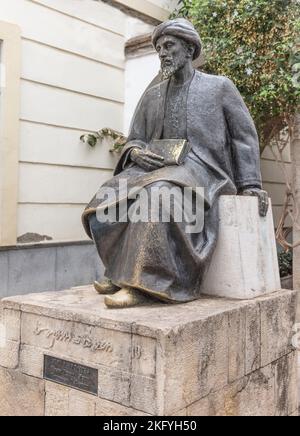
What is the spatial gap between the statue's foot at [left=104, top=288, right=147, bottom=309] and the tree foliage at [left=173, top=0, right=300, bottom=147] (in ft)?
13.6

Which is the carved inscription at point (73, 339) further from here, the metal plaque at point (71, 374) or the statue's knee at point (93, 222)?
the statue's knee at point (93, 222)

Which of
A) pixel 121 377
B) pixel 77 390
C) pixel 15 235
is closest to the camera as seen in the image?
pixel 121 377

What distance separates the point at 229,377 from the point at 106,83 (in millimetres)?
5645

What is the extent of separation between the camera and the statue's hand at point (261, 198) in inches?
139

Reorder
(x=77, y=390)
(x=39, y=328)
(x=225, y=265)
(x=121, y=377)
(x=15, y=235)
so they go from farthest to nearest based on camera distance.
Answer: (x=15, y=235), (x=225, y=265), (x=39, y=328), (x=77, y=390), (x=121, y=377)

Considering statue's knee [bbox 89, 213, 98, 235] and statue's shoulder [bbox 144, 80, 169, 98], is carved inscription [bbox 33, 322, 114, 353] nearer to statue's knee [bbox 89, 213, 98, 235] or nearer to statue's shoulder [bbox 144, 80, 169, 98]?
statue's knee [bbox 89, 213, 98, 235]

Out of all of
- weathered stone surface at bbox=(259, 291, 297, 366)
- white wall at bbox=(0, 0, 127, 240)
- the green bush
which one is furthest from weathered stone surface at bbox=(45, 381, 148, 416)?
the green bush

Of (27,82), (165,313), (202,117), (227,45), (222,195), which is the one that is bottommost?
(165,313)

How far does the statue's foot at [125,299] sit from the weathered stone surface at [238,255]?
68 centimetres

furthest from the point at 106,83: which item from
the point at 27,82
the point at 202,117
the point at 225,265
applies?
the point at 225,265

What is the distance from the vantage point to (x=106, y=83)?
751 centimetres

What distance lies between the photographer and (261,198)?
3.54 m

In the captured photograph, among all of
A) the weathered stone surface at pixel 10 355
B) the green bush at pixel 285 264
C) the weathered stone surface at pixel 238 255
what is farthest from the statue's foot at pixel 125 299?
the green bush at pixel 285 264
